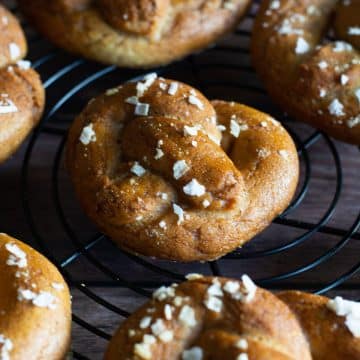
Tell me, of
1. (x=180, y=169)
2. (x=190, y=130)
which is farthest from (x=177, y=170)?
(x=190, y=130)

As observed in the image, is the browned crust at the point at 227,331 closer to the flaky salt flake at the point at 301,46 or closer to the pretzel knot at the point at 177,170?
the pretzel knot at the point at 177,170

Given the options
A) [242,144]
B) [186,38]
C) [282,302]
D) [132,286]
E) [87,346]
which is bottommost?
[87,346]

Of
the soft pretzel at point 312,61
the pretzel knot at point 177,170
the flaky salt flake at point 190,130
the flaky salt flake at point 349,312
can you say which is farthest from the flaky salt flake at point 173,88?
the flaky salt flake at point 349,312

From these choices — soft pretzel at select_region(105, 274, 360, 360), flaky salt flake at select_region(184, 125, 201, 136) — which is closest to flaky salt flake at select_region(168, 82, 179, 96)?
flaky salt flake at select_region(184, 125, 201, 136)

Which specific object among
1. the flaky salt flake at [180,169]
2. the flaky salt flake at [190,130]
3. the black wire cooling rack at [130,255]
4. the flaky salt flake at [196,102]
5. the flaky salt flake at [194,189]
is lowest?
the black wire cooling rack at [130,255]

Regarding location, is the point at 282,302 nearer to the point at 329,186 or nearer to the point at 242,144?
the point at 242,144

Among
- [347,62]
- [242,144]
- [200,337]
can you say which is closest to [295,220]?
[242,144]
